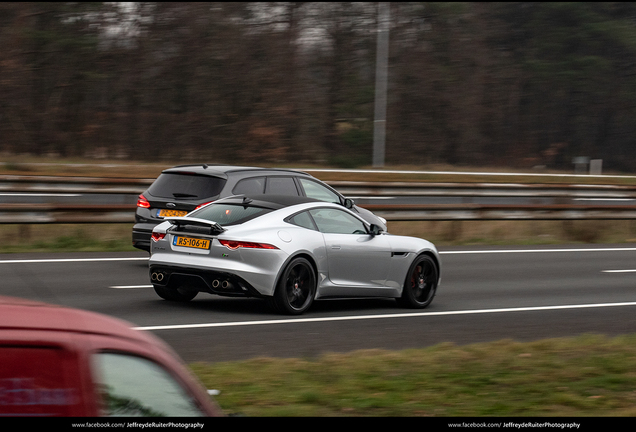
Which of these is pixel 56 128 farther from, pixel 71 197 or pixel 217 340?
pixel 217 340

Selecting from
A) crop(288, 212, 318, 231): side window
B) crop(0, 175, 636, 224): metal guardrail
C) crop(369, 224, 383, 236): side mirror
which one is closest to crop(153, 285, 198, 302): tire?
crop(288, 212, 318, 231): side window

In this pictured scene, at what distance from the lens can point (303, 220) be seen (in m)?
10.2

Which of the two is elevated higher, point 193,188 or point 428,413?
point 193,188

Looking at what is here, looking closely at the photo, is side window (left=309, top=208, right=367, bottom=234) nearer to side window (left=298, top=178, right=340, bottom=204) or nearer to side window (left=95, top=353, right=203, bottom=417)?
side window (left=298, top=178, right=340, bottom=204)

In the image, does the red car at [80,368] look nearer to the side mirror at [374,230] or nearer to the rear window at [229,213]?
the rear window at [229,213]

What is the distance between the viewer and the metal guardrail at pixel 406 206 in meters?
15.2

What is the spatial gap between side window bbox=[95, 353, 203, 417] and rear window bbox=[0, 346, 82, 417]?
4.9 inches

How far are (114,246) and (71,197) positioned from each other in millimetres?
3797

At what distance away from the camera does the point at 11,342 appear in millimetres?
2441

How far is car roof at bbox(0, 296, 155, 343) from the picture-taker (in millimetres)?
2559

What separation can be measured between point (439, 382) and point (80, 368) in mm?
4559
